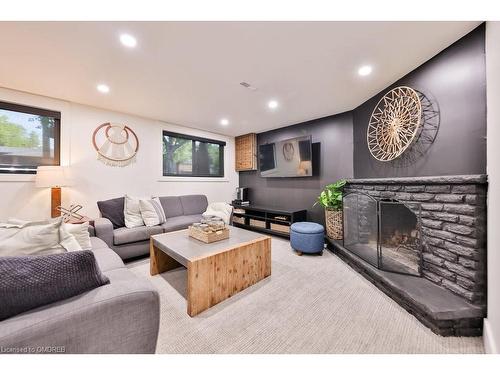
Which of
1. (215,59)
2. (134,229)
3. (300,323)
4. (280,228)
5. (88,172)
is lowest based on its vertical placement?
(300,323)

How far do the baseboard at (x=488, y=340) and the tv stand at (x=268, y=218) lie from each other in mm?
2363

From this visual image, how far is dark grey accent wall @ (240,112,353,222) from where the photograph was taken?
3.36 meters

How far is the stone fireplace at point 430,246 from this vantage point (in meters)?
1.43

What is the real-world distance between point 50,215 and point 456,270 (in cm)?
451

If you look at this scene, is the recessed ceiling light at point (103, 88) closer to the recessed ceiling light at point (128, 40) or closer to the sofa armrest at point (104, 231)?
the recessed ceiling light at point (128, 40)

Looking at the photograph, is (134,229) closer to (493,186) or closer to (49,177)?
(49,177)

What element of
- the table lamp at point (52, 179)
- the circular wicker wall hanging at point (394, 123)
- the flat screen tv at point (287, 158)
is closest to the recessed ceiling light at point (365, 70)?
the circular wicker wall hanging at point (394, 123)

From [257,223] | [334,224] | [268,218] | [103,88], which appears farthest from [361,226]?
[103,88]

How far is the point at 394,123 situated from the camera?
2.32 meters

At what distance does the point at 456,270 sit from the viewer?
157 centimetres

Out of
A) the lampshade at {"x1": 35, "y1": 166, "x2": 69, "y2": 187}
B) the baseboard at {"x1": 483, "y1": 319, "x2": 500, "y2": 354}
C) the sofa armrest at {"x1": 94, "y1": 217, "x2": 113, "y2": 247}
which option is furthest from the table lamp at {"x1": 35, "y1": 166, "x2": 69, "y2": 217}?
the baseboard at {"x1": 483, "y1": 319, "x2": 500, "y2": 354}

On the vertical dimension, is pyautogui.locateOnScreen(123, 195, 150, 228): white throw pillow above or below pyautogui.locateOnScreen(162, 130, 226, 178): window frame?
below

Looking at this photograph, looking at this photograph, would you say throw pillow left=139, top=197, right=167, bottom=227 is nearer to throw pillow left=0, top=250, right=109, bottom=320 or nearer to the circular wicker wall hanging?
throw pillow left=0, top=250, right=109, bottom=320

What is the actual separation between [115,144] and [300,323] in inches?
139
